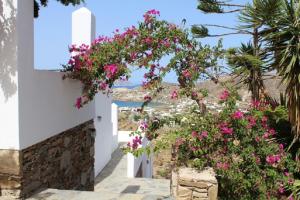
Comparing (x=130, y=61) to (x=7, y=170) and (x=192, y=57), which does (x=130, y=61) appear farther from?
(x=7, y=170)

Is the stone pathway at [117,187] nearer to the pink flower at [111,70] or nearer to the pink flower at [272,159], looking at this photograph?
the pink flower at [272,159]

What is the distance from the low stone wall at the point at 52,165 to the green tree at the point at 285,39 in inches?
164

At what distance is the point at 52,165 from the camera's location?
5.79 metres

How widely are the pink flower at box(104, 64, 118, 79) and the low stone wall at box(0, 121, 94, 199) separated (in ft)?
4.39

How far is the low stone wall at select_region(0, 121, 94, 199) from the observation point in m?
4.70

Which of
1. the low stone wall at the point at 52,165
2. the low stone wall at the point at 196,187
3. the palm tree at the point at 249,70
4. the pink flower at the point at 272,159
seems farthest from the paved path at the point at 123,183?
the low stone wall at the point at 196,187

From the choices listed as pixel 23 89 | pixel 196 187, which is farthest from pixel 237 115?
pixel 23 89

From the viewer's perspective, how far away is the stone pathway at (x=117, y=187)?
5000 millimetres

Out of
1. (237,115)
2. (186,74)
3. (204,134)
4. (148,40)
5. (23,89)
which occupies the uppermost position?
(148,40)

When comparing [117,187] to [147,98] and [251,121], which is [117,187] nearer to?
[147,98]

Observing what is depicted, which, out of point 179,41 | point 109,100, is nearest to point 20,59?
point 179,41

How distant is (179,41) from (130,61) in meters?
0.92

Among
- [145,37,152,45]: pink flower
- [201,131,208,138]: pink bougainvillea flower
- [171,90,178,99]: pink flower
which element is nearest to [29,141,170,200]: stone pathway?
[201,131,208,138]: pink bougainvillea flower

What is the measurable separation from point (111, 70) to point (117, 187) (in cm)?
603
